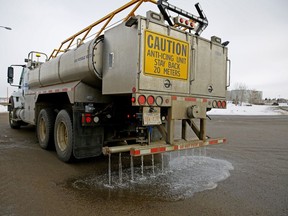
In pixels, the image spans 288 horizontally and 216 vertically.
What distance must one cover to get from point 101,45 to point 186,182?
3.13 m

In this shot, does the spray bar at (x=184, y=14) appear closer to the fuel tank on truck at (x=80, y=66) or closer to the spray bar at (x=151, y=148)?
the fuel tank on truck at (x=80, y=66)

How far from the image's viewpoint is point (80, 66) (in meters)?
4.91

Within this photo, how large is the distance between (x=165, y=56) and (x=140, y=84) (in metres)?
0.77

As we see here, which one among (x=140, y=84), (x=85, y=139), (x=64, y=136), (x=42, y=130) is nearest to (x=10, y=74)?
(x=42, y=130)

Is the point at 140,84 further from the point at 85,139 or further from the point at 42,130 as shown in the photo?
the point at 42,130

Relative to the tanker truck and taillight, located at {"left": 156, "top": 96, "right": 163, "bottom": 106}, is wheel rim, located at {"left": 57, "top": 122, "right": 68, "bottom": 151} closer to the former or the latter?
the tanker truck

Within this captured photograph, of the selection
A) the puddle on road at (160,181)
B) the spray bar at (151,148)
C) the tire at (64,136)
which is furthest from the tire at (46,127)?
the spray bar at (151,148)

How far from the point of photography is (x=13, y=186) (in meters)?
3.89

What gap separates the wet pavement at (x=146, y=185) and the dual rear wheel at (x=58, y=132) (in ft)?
0.87

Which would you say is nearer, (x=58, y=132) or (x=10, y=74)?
(x=58, y=132)

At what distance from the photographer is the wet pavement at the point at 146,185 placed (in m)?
3.23

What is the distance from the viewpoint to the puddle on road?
3.72 metres

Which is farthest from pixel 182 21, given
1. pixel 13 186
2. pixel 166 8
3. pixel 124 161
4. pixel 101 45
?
→ pixel 13 186

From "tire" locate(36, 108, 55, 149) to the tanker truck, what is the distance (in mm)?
35
